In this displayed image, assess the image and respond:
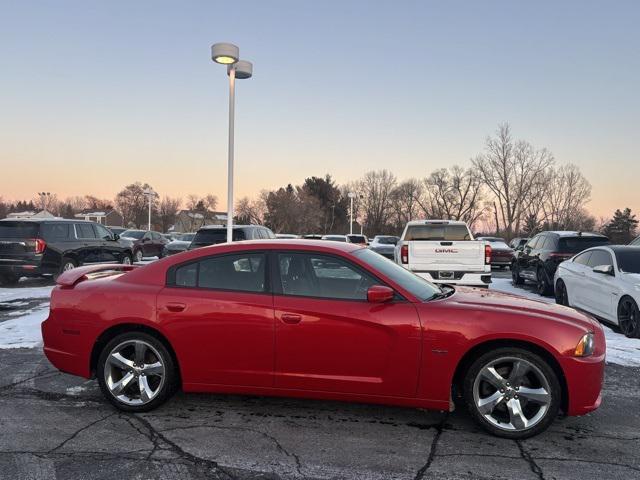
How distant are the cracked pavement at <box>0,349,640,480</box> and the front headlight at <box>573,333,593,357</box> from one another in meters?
0.68

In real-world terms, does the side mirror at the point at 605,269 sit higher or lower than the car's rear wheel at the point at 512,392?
higher

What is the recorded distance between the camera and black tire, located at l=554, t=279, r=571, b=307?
980cm

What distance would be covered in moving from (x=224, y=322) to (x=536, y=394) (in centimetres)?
250

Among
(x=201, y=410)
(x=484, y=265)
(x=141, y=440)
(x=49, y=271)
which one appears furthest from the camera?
(x=49, y=271)

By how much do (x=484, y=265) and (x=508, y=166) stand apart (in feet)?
181

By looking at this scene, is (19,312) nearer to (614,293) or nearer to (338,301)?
(338,301)

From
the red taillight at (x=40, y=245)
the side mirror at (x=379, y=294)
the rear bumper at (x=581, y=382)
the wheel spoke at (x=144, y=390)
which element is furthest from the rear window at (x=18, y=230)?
the rear bumper at (x=581, y=382)

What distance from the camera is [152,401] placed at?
4289mm

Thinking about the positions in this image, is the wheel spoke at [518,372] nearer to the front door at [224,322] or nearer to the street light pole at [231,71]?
the front door at [224,322]

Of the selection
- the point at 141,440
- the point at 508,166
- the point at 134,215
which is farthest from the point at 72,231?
the point at 134,215

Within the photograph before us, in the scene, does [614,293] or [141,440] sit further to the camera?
[614,293]

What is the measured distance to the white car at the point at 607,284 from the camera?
24.6 feet

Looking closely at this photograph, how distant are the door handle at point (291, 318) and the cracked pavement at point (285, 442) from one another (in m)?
0.86

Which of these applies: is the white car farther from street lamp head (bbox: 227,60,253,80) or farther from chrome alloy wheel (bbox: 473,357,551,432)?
street lamp head (bbox: 227,60,253,80)
